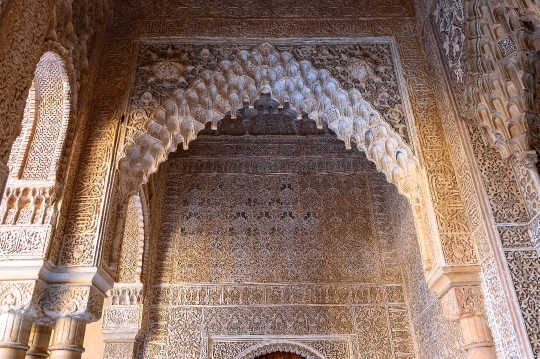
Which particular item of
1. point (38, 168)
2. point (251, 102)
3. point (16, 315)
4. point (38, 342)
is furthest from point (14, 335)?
point (251, 102)

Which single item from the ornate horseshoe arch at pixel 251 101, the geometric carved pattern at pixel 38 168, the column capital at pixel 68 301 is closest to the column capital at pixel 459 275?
the ornate horseshoe arch at pixel 251 101

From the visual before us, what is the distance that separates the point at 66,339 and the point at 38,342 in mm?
230

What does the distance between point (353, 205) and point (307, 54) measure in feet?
10.0

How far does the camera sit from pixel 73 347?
3.75 m

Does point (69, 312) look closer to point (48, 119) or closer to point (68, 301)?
point (68, 301)

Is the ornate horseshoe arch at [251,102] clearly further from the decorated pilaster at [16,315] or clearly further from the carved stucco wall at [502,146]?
the decorated pilaster at [16,315]


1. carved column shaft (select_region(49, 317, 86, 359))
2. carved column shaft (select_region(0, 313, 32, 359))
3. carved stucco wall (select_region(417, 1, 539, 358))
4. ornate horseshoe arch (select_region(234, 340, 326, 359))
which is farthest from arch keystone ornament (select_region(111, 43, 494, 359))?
ornate horseshoe arch (select_region(234, 340, 326, 359))

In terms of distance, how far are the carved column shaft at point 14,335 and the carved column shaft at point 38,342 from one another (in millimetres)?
241

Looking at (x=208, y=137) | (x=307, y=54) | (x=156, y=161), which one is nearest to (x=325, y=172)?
(x=208, y=137)

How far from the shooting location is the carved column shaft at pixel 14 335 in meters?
3.34

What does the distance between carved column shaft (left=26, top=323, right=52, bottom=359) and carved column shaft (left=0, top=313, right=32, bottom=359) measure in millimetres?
241

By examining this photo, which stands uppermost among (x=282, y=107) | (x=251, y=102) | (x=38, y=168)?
(x=251, y=102)

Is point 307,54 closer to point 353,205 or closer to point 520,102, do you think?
point 520,102

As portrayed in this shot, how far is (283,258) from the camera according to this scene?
689cm
